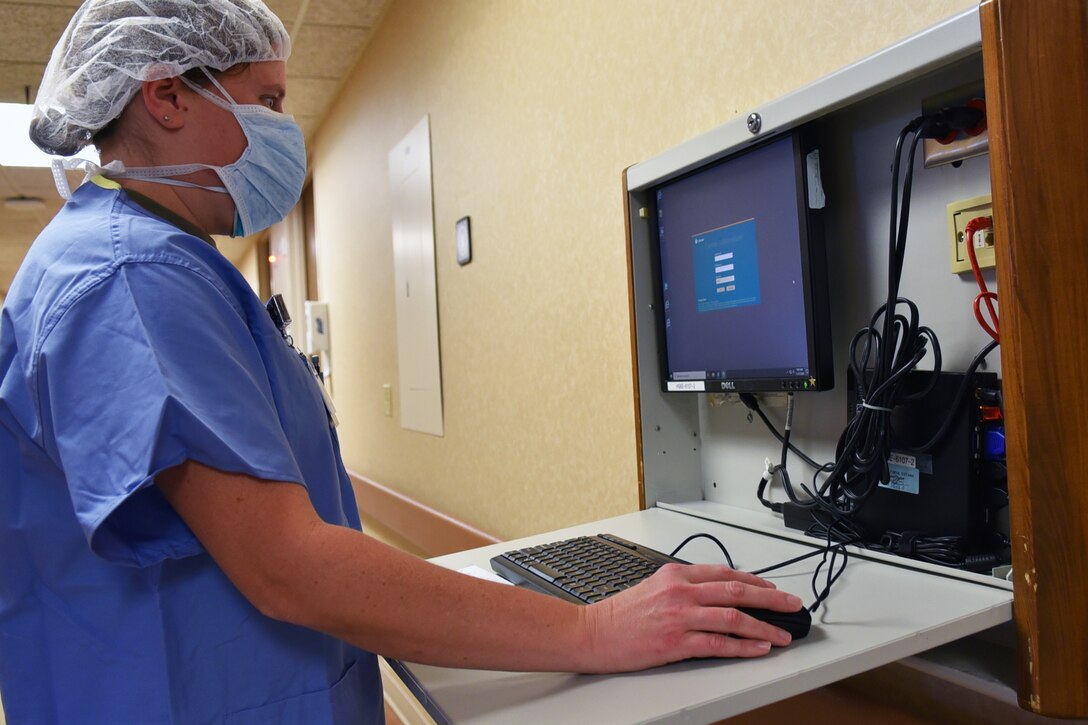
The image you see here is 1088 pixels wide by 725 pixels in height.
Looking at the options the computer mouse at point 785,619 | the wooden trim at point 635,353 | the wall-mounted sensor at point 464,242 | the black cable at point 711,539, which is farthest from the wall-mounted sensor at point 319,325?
the computer mouse at point 785,619

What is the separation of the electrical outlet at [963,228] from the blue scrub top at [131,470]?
78 cm

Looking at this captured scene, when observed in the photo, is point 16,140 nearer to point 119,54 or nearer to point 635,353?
point 119,54

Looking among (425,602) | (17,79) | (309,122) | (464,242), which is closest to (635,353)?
(425,602)

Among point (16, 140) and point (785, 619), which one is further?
point (16, 140)

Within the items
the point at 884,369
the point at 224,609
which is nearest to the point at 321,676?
the point at 224,609

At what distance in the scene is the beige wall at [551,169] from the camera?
4.20ft

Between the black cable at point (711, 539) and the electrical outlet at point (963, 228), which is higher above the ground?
the electrical outlet at point (963, 228)

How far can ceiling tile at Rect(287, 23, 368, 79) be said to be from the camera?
10.3 ft

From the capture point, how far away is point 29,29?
9.29 ft

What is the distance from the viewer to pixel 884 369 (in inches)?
35.1

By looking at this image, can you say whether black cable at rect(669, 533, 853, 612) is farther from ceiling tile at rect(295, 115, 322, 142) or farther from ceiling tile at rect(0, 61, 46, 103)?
ceiling tile at rect(295, 115, 322, 142)

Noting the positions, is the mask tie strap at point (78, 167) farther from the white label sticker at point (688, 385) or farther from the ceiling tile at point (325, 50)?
the ceiling tile at point (325, 50)

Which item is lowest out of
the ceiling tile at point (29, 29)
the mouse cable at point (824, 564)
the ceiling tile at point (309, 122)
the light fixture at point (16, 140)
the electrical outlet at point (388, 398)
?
the mouse cable at point (824, 564)

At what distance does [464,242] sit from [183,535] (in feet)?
6.04
